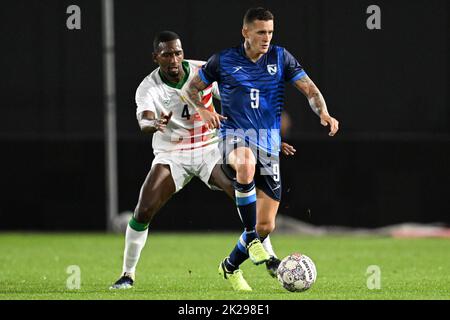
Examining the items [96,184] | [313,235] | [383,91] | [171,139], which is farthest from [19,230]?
[171,139]

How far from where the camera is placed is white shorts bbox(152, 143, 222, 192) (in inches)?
330

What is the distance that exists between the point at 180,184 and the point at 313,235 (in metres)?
6.93

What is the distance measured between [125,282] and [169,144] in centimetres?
119

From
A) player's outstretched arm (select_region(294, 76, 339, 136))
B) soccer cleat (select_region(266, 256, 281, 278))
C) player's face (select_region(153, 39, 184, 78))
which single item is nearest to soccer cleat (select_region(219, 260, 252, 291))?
soccer cleat (select_region(266, 256, 281, 278))

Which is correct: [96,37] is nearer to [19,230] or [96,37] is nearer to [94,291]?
[19,230]

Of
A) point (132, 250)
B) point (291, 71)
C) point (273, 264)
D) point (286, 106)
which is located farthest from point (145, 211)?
point (286, 106)

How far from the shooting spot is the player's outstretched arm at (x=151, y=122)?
25.4ft

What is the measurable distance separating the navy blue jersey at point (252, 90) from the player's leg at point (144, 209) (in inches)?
25.8

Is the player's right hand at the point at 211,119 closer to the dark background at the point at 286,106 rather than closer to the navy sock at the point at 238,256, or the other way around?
the navy sock at the point at 238,256

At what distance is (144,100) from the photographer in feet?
26.9

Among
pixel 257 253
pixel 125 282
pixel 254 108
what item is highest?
pixel 254 108

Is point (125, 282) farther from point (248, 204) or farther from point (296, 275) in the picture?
point (296, 275)

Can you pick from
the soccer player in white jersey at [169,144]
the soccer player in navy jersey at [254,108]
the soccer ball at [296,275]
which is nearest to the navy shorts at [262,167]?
the soccer player in navy jersey at [254,108]

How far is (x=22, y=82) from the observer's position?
1551cm
